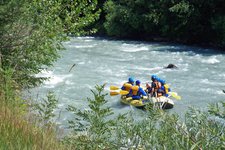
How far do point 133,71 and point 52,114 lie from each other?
11.4 m

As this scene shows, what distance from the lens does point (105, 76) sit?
13.6 m

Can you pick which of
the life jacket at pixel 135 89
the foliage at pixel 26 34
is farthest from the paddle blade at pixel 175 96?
the foliage at pixel 26 34

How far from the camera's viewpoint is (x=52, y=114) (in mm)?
3461

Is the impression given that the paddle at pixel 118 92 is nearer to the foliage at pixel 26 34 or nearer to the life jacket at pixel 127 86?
the life jacket at pixel 127 86

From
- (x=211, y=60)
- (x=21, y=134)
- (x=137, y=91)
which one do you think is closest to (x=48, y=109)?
(x=21, y=134)

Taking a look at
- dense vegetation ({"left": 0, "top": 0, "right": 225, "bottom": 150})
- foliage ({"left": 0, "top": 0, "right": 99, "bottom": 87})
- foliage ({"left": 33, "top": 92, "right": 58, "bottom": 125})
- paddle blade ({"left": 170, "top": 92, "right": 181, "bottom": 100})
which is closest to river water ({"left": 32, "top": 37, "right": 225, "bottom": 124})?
paddle blade ({"left": 170, "top": 92, "right": 181, "bottom": 100})

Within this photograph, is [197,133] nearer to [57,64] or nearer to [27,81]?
[27,81]

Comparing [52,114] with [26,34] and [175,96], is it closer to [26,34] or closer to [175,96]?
[26,34]

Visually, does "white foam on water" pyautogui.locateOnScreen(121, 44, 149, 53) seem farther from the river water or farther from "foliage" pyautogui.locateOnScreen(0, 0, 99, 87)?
"foliage" pyautogui.locateOnScreen(0, 0, 99, 87)

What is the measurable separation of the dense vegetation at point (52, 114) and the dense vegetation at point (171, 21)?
1460cm

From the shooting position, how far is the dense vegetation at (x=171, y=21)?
2219 centimetres

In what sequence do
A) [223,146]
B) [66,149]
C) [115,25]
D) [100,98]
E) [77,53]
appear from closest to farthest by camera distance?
[223,146]
[66,149]
[100,98]
[77,53]
[115,25]

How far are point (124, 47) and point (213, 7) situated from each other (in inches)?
234

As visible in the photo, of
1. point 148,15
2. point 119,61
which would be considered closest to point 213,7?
point 148,15
